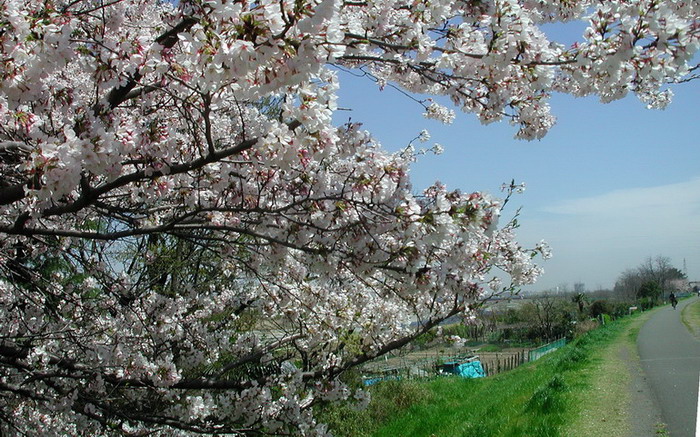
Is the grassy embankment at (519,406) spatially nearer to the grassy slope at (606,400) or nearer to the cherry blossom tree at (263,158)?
the grassy slope at (606,400)

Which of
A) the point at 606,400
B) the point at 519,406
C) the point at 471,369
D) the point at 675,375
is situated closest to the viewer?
the point at 606,400

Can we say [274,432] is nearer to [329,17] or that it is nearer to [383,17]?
[383,17]

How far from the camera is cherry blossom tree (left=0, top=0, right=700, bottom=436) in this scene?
2178 millimetres

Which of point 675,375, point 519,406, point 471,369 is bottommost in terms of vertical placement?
point 471,369

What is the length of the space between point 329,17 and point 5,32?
4.83 feet

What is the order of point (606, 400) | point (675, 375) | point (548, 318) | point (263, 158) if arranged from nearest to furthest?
point (263, 158)
point (606, 400)
point (675, 375)
point (548, 318)

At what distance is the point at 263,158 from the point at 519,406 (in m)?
10.4

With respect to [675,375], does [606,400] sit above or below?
below

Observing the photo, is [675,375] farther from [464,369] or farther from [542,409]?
[464,369]

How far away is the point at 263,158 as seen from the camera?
238cm

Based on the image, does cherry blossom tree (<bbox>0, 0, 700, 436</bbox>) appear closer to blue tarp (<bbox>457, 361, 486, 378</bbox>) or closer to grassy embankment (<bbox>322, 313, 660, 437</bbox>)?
grassy embankment (<bbox>322, 313, 660, 437</bbox>)

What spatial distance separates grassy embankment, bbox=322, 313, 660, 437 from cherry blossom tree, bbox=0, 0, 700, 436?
15.1ft

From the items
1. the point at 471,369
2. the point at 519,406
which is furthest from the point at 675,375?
the point at 471,369

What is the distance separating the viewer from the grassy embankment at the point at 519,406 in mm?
8758
